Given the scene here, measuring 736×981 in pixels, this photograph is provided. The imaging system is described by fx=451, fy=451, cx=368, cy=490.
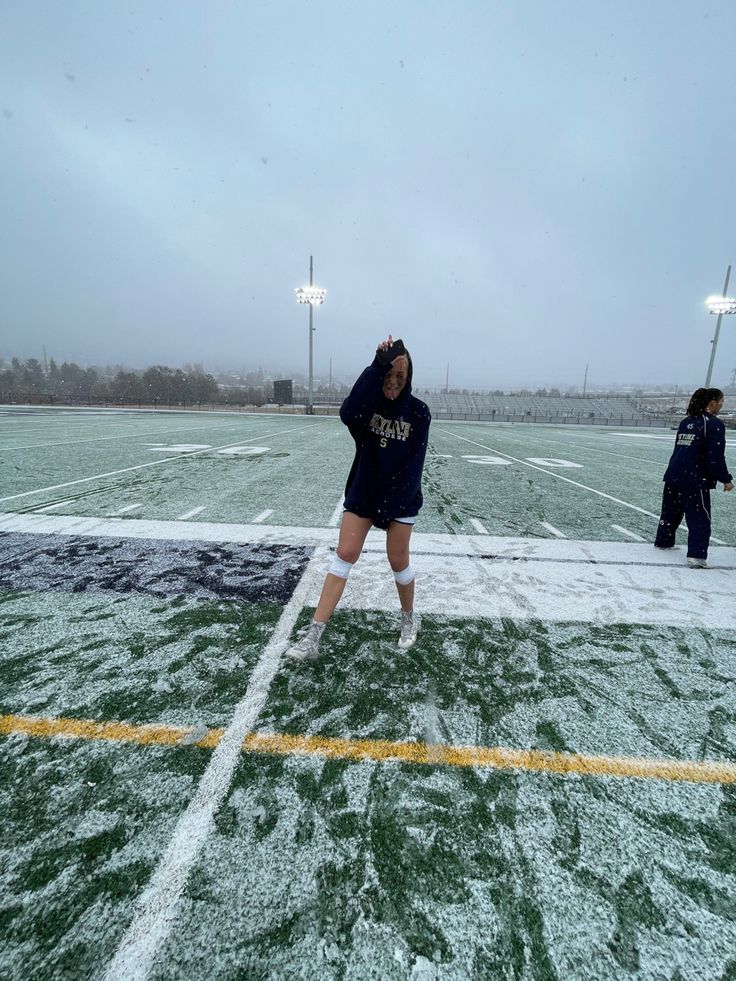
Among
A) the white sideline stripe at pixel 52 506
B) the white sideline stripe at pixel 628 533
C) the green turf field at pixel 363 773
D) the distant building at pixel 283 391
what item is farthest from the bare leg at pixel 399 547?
the distant building at pixel 283 391

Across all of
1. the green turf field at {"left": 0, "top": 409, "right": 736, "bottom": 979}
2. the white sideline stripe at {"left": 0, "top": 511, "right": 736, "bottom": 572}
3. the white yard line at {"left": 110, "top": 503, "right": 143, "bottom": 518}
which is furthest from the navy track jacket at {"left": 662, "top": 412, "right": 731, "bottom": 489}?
the white yard line at {"left": 110, "top": 503, "right": 143, "bottom": 518}

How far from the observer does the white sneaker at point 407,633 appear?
285cm

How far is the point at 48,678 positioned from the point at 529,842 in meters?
2.41

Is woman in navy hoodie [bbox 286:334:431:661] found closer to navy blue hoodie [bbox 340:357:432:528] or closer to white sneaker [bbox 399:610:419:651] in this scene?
navy blue hoodie [bbox 340:357:432:528]

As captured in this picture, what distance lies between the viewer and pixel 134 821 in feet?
5.33

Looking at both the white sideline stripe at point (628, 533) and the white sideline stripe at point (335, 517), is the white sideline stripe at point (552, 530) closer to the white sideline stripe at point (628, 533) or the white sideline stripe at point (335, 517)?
the white sideline stripe at point (628, 533)

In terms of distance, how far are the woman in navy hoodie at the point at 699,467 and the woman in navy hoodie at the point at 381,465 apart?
10.6 feet

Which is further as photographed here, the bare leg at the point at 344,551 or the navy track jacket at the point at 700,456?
the navy track jacket at the point at 700,456

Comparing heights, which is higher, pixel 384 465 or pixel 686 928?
pixel 384 465

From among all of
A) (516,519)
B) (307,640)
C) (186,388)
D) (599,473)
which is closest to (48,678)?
(307,640)

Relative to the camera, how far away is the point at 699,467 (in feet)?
14.4

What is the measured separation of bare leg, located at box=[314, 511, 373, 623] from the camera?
2.71 meters

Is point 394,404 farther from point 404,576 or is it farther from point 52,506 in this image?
point 52,506

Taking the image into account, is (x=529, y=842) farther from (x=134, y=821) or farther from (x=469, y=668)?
(x=134, y=821)
